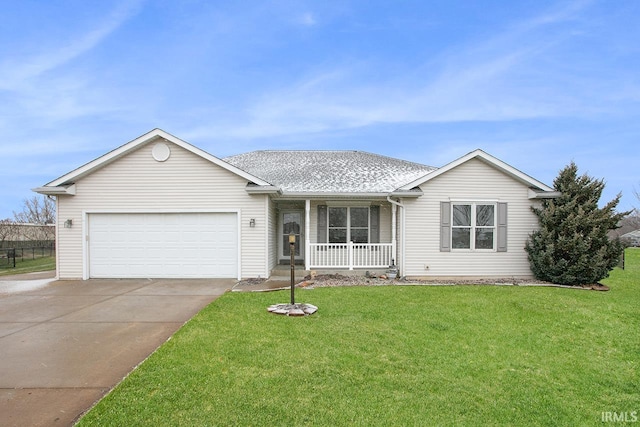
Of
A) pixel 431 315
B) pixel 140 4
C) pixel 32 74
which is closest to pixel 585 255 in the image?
pixel 431 315

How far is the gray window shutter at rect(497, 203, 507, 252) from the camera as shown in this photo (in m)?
11.5

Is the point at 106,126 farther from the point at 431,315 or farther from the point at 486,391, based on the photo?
the point at 486,391

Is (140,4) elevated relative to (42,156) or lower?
elevated

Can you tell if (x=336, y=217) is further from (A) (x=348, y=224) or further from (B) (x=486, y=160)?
(B) (x=486, y=160)

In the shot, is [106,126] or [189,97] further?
[106,126]

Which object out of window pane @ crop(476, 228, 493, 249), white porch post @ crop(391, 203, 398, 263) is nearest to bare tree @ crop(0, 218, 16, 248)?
white porch post @ crop(391, 203, 398, 263)

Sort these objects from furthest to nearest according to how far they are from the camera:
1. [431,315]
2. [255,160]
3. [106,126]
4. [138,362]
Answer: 1. [106,126]
2. [255,160]
3. [431,315]
4. [138,362]

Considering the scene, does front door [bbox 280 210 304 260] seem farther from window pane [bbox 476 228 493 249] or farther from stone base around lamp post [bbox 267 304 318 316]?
stone base around lamp post [bbox 267 304 318 316]

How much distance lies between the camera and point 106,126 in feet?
73.7

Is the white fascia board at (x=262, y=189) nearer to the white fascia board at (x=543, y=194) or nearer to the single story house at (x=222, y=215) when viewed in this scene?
the single story house at (x=222, y=215)

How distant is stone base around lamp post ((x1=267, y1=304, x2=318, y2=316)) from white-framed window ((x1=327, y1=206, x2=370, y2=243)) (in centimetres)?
611

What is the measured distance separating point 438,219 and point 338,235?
12.2 feet

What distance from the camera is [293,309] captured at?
22.9 ft

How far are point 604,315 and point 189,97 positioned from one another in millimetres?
19024
